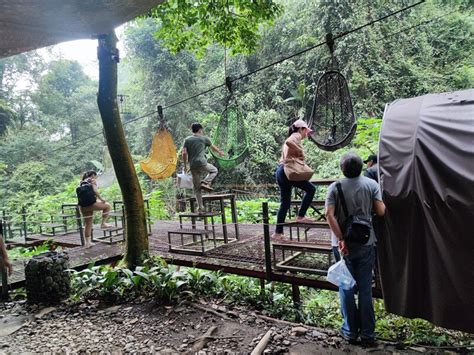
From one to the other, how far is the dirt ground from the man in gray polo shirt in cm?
17

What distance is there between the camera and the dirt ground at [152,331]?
261 centimetres

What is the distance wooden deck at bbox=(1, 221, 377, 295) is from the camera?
11.9 feet

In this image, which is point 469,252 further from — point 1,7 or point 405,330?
point 1,7

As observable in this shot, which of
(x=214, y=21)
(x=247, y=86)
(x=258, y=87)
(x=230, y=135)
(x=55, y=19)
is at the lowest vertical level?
(x=230, y=135)

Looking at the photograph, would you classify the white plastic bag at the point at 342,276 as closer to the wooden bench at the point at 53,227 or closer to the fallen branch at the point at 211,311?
the fallen branch at the point at 211,311

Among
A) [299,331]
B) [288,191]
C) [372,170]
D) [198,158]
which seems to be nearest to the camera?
[299,331]

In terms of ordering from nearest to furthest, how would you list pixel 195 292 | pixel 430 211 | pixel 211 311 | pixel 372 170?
1. pixel 430 211
2. pixel 211 311
3. pixel 372 170
4. pixel 195 292

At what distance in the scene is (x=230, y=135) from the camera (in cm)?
535

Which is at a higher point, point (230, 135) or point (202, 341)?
point (230, 135)

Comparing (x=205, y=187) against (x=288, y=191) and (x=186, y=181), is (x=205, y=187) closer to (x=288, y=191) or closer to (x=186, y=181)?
(x=186, y=181)

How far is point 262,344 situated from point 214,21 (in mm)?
4781

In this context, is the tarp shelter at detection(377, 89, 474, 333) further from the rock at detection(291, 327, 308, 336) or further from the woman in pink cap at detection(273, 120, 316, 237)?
the woman in pink cap at detection(273, 120, 316, 237)

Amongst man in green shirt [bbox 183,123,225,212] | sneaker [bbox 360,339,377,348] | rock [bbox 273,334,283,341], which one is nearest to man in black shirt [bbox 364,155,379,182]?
sneaker [bbox 360,339,377,348]

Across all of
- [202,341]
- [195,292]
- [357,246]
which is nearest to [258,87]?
[195,292]
